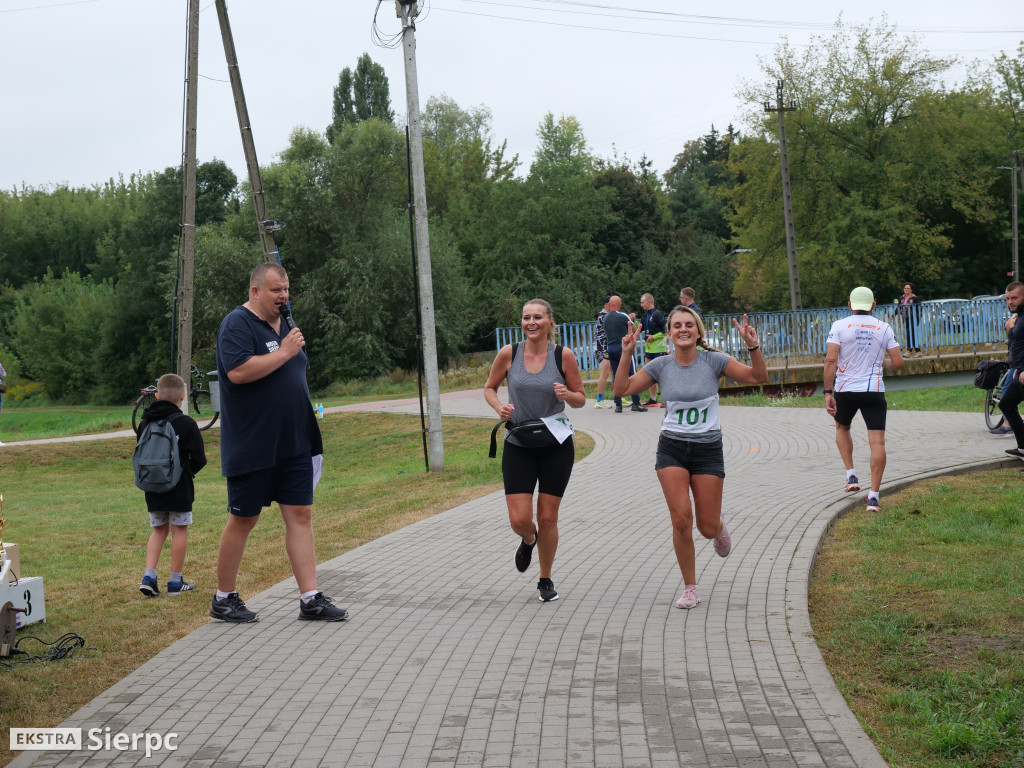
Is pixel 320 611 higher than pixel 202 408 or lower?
lower

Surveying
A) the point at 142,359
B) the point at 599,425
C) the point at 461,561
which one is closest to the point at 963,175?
the point at 599,425

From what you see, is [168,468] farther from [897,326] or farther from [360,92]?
[360,92]

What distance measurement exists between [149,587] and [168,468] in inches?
34.0

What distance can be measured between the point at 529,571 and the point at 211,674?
2779 mm

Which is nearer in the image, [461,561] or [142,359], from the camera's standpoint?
[461,561]

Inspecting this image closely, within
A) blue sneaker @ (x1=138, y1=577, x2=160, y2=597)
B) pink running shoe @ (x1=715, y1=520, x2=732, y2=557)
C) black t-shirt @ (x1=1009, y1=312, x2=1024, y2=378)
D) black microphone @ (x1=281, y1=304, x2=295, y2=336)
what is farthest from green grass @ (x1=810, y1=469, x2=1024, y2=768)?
blue sneaker @ (x1=138, y1=577, x2=160, y2=597)

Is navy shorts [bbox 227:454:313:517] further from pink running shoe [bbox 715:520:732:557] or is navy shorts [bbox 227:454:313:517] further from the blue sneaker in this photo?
pink running shoe [bbox 715:520:732:557]

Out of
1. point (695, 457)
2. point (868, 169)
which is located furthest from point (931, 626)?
point (868, 169)

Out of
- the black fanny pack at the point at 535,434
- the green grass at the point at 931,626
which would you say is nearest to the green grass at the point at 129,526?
the black fanny pack at the point at 535,434

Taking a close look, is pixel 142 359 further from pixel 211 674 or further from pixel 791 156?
pixel 211 674

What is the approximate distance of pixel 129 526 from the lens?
11.6 metres

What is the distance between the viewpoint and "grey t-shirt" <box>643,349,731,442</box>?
20.0 ft

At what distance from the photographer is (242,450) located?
584 cm

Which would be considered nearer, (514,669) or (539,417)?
(514,669)
